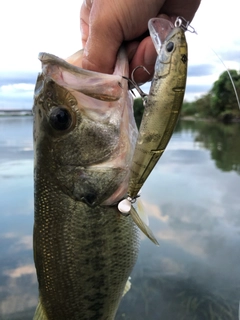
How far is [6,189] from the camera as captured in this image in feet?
29.6

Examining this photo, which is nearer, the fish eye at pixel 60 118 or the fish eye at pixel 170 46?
the fish eye at pixel 170 46

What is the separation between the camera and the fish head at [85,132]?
1256 mm

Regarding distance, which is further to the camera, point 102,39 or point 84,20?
point 84,20

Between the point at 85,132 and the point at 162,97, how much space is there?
45 centimetres

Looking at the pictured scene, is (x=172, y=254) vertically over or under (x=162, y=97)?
under

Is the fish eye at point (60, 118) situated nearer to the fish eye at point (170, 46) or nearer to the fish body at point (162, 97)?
the fish body at point (162, 97)

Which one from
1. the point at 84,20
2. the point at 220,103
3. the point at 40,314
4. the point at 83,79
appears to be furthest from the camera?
the point at 220,103

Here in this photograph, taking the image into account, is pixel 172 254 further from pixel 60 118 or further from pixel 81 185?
pixel 60 118

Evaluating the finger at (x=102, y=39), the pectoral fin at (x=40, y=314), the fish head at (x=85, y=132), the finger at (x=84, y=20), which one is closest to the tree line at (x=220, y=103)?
the finger at (x=84, y=20)

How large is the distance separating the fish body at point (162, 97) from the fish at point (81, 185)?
0.82ft

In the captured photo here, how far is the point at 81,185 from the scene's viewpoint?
1.31 meters

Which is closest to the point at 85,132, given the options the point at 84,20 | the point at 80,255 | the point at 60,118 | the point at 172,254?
the point at 60,118

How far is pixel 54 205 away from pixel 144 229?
0.41 meters

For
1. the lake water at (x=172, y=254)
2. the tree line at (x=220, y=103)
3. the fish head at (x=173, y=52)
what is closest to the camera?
the fish head at (x=173, y=52)
